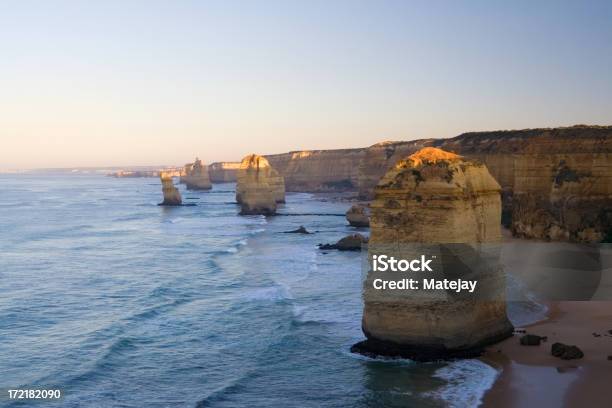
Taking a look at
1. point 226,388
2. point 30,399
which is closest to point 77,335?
point 30,399

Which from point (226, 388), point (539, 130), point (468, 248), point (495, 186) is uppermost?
point (539, 130)

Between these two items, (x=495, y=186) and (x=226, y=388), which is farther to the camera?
(x=495, y=186)

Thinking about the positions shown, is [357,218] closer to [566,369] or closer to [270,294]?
[270,294]

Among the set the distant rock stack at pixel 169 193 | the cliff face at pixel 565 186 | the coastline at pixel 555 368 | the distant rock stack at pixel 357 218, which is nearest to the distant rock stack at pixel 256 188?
the distant rock stack at pixel 169 193

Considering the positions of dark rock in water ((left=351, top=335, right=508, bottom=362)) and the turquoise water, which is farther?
dark rock in water ((left=351, top=335, right=508, bottom=362))

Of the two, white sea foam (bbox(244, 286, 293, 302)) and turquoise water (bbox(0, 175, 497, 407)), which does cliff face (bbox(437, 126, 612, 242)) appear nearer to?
turquoise water (bbox(0, 175, 497, 407))

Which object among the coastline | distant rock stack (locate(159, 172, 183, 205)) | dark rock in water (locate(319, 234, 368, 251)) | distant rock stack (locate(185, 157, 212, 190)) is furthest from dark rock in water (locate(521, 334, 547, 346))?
distant rock stack (locate(185, 157, 212, 190))

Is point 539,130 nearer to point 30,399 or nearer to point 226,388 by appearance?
point 226,388
